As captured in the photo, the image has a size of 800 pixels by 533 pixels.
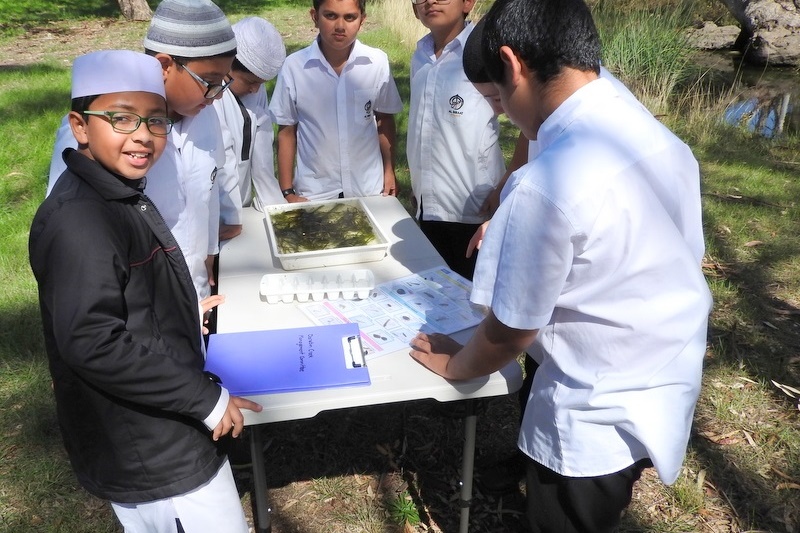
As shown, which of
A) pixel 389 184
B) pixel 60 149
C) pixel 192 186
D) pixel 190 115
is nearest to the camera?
pixel 60 149

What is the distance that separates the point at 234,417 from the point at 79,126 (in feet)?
2.54

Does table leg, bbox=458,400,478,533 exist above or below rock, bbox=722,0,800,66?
below

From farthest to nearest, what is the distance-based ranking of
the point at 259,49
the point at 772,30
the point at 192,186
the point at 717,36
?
the point at 717,36 < the point at 772,30 < the point at 259,49 < the point at 192,186

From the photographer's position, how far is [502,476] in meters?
2.79

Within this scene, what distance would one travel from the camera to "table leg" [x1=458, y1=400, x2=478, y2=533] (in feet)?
7.09

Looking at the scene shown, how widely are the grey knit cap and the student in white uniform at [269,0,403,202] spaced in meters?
1.12

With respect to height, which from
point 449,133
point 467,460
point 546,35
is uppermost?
point 546,35

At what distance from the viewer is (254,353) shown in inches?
75.4

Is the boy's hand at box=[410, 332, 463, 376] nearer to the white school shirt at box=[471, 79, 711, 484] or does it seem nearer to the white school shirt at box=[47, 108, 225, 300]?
the white school shirt at box=[471, 79, 711, 484]

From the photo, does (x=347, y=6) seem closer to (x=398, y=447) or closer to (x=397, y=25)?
(x=398, y=447)

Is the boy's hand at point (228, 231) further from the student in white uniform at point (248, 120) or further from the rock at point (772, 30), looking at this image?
the rock at point (772, 30)

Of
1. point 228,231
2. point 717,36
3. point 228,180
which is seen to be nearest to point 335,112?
point 228,180

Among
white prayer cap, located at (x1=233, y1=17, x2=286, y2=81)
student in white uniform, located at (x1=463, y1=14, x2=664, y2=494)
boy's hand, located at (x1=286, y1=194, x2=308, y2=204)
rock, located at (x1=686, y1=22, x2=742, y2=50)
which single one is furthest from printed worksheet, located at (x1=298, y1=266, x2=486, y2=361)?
rock, located at (x1=686, y1=22, x2=742, y2=50)

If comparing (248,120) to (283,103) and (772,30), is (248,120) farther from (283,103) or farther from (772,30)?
(772,30)
